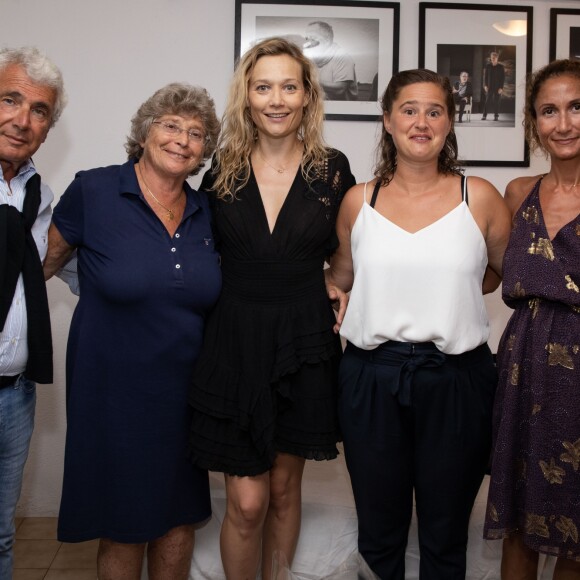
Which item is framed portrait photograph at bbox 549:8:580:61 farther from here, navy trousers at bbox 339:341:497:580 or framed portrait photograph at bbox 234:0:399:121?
navy trousers at bbox 339:341:497:580

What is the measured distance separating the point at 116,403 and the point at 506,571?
122 centimetres

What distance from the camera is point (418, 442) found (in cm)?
190

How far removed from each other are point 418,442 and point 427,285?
44 cm

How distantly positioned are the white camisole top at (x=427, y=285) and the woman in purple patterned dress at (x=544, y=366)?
12cm

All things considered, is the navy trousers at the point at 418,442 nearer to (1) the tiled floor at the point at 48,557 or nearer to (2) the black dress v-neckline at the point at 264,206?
(2) the black dress v-neckline at the point at 264,206

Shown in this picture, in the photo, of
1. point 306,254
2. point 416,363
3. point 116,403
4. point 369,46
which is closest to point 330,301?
point 306,254

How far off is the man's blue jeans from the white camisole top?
93 cm

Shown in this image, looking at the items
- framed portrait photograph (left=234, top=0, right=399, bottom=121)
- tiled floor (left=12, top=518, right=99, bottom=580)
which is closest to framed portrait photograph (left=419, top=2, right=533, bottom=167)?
framed portrait photograph (left=234, top=0, right=399, bottom=121)

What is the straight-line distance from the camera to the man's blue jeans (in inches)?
70.4

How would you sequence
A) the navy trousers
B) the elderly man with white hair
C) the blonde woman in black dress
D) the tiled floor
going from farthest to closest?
the tiled floor
the blonde woman in black dress
the navy trousers
the elderly man with white hair

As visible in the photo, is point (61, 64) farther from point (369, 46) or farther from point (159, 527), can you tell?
point (159, 527)

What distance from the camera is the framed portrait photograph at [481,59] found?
9.75 ft

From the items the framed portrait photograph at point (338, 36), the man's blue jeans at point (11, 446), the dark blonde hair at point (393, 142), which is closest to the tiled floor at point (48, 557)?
the man's blue jeans at point (11, 446)

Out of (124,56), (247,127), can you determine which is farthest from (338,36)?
(247,127)
